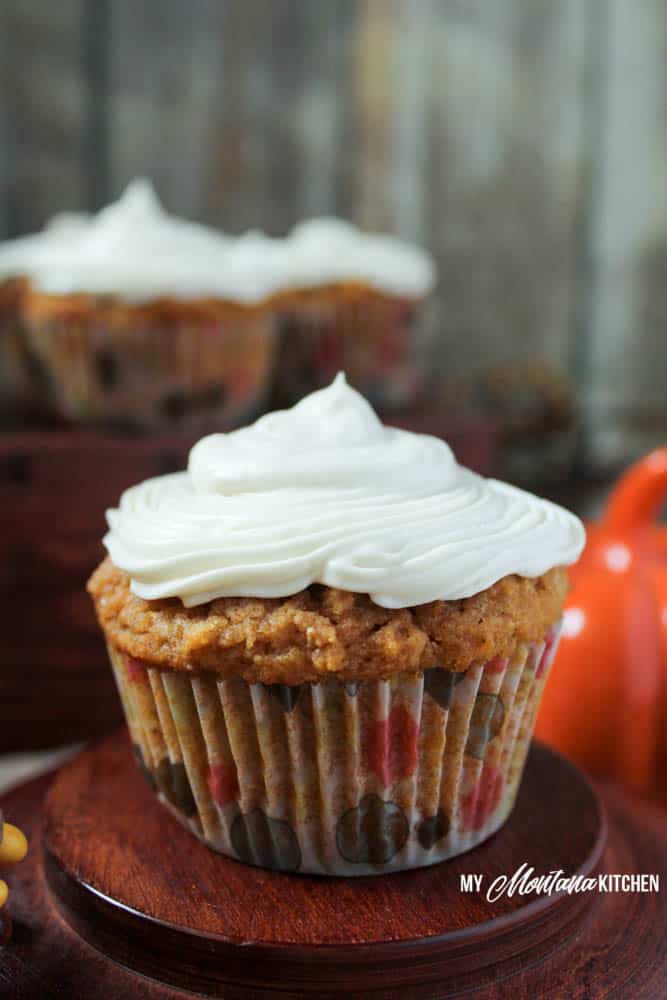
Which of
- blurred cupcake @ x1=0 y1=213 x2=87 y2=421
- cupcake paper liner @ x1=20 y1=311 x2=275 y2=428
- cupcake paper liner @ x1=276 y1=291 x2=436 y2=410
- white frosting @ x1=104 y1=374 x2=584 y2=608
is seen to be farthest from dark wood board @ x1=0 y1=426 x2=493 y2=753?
white frosting @ x1=104 y1=374 x2=584 y2=608

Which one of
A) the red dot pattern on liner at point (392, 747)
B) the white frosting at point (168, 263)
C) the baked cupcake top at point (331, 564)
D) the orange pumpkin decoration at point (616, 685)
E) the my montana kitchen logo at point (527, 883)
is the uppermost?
the white frosting at point (168, 263)

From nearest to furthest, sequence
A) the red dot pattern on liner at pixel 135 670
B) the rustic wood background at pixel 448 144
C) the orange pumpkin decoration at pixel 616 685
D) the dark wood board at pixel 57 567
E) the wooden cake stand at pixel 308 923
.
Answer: the wooden cake stand at pixel 308 923, the red dot pattern on liner at pixel 135 670, the orange pumpkin decoration at pixel 616 685, the dark wood board at pixel 57 567, the rustic wood background at pixel 448 144

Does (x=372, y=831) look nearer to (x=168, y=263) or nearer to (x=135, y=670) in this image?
(x=135, y=670)

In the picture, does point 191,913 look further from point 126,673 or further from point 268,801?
point 126,673

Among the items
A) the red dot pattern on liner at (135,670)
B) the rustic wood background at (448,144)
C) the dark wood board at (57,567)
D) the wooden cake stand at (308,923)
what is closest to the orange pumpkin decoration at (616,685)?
the wooden cake stand at (308,923)

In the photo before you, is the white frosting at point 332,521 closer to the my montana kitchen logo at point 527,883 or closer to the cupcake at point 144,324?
the my montana kitchen logo at point 527,883

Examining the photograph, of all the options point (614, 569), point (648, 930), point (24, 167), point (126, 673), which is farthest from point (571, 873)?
point (24, 167)
